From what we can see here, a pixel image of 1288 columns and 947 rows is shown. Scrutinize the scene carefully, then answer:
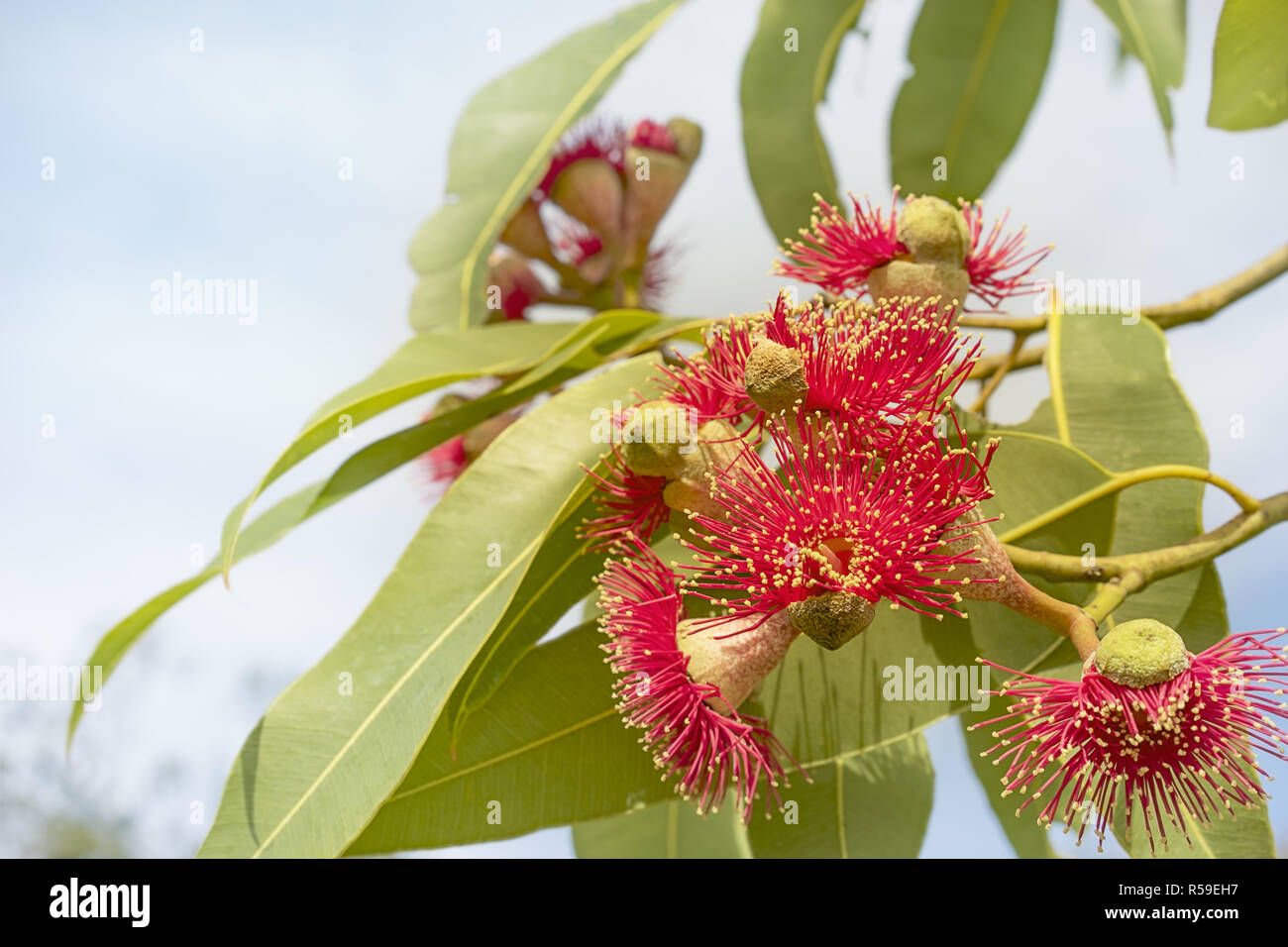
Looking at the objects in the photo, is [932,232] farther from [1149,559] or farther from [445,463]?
[445,463]

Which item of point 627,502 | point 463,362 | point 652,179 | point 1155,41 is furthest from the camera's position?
point 652,179

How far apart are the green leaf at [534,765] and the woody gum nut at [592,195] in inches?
25.2

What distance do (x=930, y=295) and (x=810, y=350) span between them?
0.19m

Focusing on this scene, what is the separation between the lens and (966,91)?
1273 mm

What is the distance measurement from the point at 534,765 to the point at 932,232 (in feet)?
1.69

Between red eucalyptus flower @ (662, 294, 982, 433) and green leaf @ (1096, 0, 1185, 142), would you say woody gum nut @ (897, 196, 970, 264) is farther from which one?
green leaf @ (1096, 0, 1185, 142)

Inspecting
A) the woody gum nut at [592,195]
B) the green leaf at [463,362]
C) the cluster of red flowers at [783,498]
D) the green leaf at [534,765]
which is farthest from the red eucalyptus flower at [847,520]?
the woody gum nut at [592,195]

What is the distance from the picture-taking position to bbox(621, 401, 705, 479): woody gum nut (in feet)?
2.19

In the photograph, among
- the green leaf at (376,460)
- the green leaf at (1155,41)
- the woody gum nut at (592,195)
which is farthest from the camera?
the woody gum nut at (592,195)

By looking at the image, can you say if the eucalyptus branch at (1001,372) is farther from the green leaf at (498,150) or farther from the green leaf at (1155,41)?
the green leaf at (498,150)

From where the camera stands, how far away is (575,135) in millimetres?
1346

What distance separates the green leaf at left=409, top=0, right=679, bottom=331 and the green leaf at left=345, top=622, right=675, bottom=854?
1.34ft

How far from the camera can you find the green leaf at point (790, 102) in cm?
121

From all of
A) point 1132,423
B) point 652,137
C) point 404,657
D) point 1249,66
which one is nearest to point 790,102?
point 652,137
